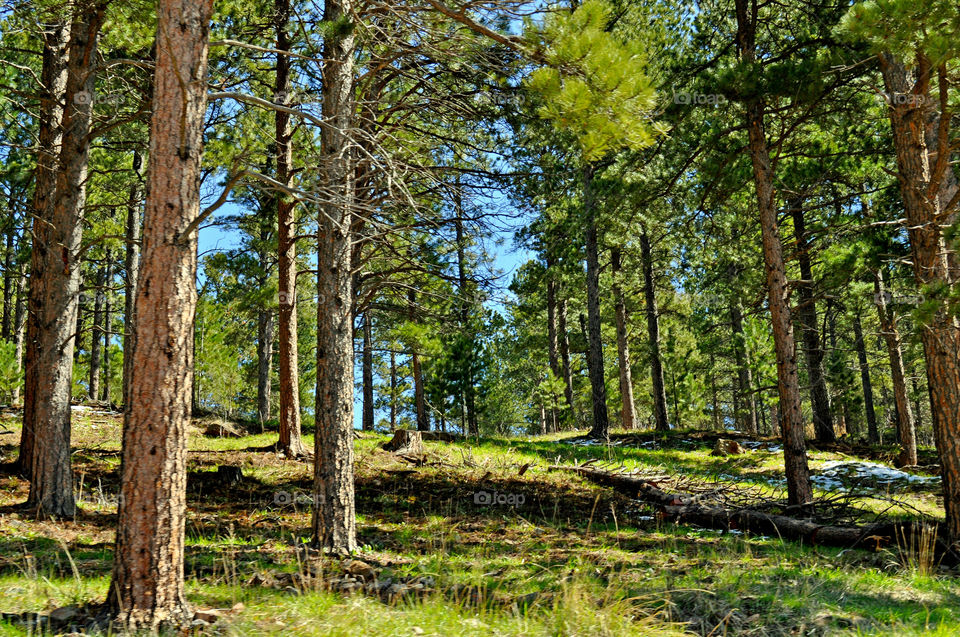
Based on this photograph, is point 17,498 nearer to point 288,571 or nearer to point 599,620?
point 288,571

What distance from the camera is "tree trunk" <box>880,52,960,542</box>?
21.3 ft

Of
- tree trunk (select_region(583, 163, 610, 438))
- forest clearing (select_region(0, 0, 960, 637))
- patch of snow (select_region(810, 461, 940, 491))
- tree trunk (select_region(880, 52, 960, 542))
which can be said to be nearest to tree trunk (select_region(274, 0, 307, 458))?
forest clearing (select_region(0, 0, 960, 637))

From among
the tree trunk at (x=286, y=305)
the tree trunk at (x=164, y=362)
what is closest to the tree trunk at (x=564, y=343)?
the tree trunk at (x=286, y=305)

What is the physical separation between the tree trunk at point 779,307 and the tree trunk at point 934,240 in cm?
188

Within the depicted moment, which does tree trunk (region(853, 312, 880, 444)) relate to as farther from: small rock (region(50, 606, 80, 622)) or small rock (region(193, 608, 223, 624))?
small rock (region(50, 606, 80, 622))

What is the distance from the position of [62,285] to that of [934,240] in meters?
10.1

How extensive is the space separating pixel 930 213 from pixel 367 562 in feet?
23.4

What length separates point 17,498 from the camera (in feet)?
25.5

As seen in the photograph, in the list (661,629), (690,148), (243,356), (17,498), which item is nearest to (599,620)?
(661,629)

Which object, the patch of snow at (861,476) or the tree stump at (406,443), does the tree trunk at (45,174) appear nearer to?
the tree stump at (406,443)

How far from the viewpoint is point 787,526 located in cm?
759

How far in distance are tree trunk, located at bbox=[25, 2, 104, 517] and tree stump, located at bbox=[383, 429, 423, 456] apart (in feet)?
19.6

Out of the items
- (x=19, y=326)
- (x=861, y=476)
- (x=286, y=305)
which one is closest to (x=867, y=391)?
(x=861, y=476)

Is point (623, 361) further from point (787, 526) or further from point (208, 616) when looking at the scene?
point (208, 616)
